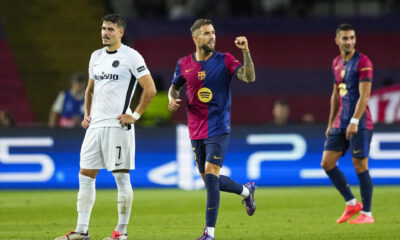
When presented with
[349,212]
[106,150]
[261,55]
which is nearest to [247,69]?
[106,150]

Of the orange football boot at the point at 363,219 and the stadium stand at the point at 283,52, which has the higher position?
the stadium stand at the point at 283,52

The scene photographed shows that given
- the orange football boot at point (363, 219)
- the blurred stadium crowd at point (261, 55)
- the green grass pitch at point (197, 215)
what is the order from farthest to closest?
the blurred stadium crowd at point (261, 55) → the orange football boot at point (363, 219) → the green grass pitch at point (197, 215)

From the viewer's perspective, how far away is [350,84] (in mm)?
9070

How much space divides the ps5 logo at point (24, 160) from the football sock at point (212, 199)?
678cm

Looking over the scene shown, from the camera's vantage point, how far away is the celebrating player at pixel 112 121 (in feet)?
24.4

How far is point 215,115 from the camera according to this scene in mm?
7750

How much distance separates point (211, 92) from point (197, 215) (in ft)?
9.06

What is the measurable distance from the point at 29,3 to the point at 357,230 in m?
16.0

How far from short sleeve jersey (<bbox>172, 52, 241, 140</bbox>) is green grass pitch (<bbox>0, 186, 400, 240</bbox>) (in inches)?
43.6

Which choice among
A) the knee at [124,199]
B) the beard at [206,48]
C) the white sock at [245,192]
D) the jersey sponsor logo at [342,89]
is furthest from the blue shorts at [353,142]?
the knee at [124,199]

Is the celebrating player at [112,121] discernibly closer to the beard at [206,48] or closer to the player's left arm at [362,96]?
the beard at [206,48]

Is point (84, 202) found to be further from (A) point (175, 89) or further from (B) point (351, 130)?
(B) point (351, 130)

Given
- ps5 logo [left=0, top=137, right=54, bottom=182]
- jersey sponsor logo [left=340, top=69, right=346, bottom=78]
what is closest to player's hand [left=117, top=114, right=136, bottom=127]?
jersey sponsor logo [left=340, top=69, right=346, bottom=78]

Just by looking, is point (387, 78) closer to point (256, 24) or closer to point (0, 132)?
point (256, 24)
